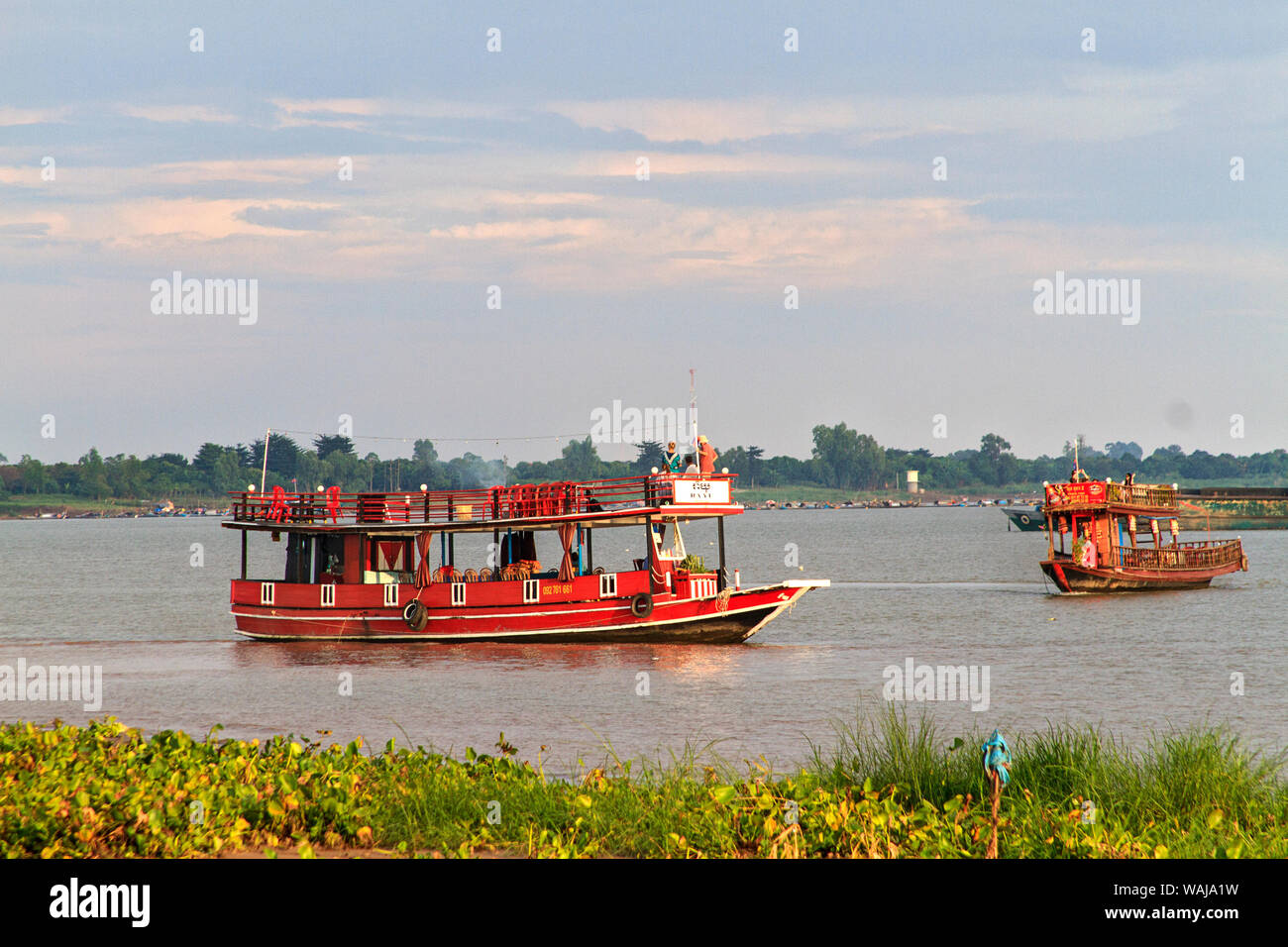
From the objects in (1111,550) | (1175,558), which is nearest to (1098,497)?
(1111,550)

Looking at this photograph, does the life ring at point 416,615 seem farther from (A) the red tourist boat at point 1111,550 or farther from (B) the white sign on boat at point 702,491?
(A) the red tourist boat at point 1111,550

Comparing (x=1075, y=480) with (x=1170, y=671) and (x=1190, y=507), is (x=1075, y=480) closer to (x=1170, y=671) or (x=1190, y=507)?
(x=1170, y=671)

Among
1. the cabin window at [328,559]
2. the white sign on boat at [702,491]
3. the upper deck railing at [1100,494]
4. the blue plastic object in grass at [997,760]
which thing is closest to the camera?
the blue plastic object in grass at [997,760]

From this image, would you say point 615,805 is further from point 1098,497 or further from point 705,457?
point 1098,497

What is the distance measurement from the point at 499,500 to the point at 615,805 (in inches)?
919

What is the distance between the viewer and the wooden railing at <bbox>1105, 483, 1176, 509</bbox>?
4941cm

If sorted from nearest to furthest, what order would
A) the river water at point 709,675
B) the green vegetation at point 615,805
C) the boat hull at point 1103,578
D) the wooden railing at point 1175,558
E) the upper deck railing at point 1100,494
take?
the green vegetation at point 615,805 < the river water at point 709,675 < the upper deck railing at point 1100,494 < the boat hull at point 1103,578 < the wooden railing at point 1175,558

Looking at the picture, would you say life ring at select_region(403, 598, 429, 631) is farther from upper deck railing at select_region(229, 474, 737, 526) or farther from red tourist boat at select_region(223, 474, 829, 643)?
upper deck railing at select_region(229, 474, 737, 526)

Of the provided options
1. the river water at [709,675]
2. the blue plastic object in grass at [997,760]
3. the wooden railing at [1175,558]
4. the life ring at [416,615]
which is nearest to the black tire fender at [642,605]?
the river water at [709,675]

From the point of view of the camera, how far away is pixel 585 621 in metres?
33.7

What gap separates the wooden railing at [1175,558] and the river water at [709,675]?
1479 mm

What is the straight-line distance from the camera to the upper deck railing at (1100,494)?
160 ft
